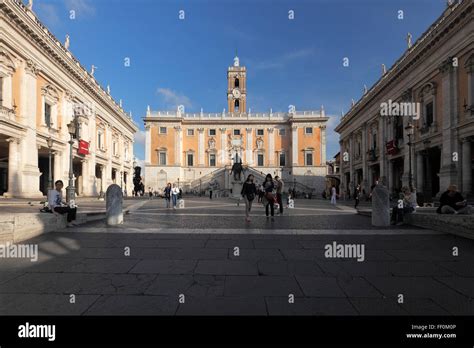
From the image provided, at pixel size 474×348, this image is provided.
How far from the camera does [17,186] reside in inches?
809

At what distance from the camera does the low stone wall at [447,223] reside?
22.6ft

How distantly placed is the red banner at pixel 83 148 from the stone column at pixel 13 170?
10.3 metres

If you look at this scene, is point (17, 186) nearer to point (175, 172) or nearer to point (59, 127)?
point (59, 127)

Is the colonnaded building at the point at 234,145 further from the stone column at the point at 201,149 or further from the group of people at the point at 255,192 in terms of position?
Result: the group of people at the point at 255,192

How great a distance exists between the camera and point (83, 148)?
105 feet

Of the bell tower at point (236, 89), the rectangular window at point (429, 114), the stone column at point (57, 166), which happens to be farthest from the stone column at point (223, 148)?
the rectangular window at point (429, 114)

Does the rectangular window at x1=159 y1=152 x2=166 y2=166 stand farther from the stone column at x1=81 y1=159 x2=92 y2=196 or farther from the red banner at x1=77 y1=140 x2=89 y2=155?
the red banner at x1=77 y1=140 x2=89 y2=155

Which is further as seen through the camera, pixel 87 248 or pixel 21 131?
pixel 21 131

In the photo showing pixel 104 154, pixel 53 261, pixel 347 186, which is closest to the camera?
pixel 53 261

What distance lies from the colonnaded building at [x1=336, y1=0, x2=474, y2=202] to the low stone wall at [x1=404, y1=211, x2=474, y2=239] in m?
8.44

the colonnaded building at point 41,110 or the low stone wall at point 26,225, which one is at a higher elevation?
the colonnaded building at point 41,110

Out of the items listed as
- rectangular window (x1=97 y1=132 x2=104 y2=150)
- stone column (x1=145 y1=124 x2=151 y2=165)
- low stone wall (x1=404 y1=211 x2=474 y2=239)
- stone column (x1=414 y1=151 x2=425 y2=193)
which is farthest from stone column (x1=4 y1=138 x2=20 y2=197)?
stone column (x1=145 y1=124 x2=151 y2=165)
